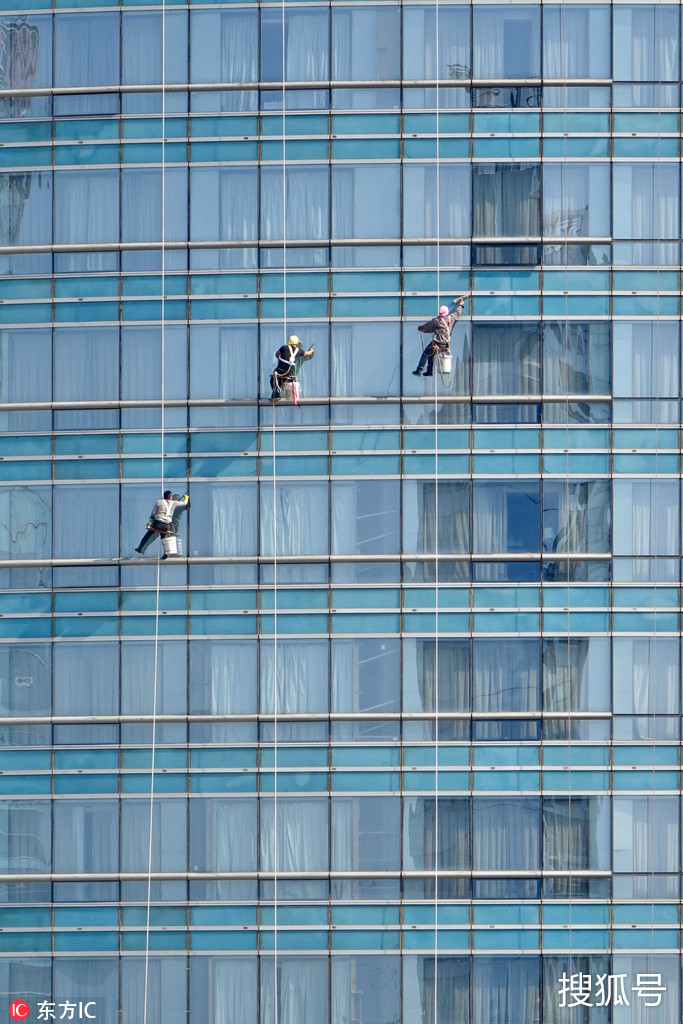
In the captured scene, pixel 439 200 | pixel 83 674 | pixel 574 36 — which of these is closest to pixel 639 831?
pixel 83 674

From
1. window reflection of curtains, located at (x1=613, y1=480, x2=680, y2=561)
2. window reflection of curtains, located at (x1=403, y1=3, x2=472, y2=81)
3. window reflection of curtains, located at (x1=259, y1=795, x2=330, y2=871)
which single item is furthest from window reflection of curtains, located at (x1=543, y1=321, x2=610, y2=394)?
window reflection of curtains, located at (x1=259, y1=795, x2=330, y2=871)

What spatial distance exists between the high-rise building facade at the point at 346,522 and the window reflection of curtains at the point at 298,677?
0.26ft

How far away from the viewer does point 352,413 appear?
79.0ft

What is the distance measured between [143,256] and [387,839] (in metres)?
13.9

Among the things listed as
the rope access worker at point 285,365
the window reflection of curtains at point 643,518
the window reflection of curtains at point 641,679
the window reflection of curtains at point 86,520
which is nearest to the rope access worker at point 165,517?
the window reflection of curtains at point 86,520

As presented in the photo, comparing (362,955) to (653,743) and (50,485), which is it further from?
(50,485)

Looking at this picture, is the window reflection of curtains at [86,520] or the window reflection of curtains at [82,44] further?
the window reflection of curtains at [82,44]

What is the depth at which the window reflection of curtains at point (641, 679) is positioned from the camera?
23766 millimetres

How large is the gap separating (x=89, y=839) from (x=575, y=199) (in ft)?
58.0

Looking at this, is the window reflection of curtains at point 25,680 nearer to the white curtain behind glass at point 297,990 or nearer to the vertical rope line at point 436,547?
the white curtain behind glass at point 297,990

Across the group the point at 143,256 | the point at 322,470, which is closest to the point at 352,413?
the point at 322,470

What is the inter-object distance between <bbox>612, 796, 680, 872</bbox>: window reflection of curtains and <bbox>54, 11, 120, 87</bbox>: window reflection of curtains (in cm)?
1999

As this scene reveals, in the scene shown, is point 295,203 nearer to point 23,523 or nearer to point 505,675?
point 23,523

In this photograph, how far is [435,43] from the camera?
24.4 meters
